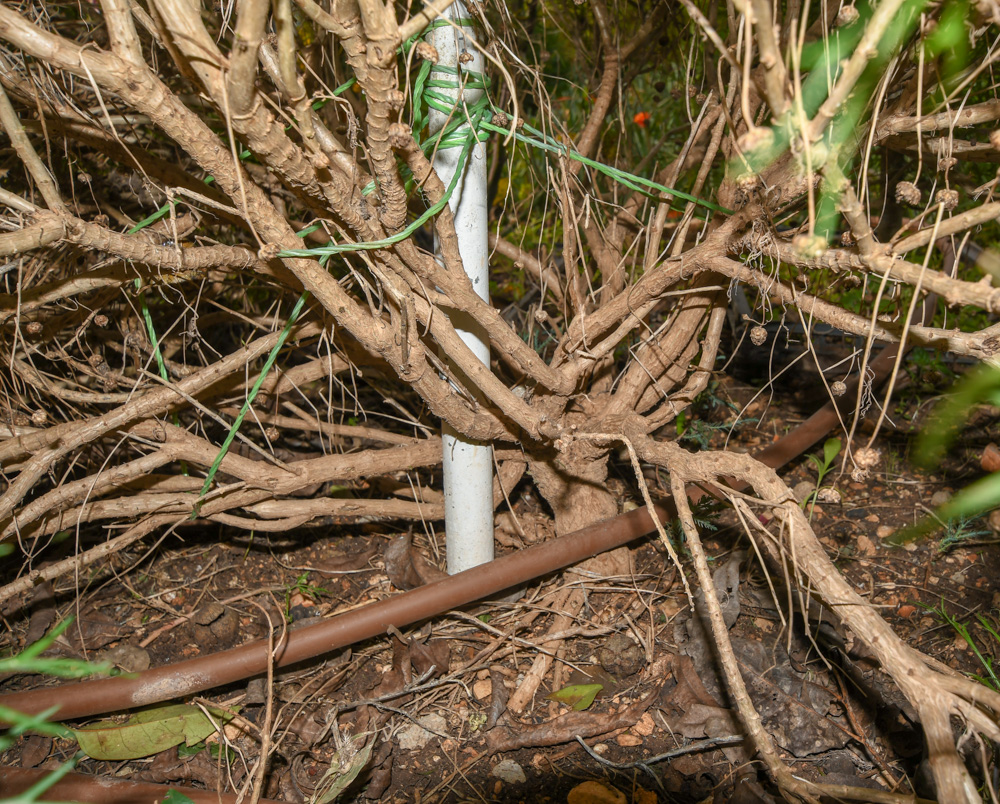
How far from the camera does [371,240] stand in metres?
1.36

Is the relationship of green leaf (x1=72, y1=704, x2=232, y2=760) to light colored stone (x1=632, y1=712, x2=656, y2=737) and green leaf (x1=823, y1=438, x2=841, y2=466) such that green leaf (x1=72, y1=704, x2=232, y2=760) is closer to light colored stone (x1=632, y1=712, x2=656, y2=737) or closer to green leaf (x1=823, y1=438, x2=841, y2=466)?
light colored stone (x1=632, y1=712, x2=656, y2=737)

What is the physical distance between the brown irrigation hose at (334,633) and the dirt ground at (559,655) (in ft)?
0.43

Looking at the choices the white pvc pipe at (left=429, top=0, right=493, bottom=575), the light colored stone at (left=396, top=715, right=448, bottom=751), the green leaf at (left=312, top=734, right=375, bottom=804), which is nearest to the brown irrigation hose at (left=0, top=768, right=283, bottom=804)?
the green leaf at (left=312, top=734, right=375, bottom=804)

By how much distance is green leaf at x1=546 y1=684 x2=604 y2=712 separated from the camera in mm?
1671

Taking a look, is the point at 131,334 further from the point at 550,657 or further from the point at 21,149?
the point at 550,657

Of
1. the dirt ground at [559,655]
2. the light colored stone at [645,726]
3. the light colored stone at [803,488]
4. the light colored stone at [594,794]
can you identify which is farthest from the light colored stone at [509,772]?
the light colored stone at [803,488]

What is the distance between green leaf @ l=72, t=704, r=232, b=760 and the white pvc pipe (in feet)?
2.38

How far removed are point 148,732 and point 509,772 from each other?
848 mm

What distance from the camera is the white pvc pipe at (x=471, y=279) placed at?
1437 millimetres

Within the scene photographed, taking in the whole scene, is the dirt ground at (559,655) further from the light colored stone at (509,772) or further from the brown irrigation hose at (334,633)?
the brown irrigation hose at (334,633)

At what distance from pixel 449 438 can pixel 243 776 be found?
3.02 ft

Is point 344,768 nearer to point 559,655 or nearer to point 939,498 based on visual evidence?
point 559,655

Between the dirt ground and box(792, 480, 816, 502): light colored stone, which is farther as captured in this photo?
box(792, 480, 816, 502): light colored stone

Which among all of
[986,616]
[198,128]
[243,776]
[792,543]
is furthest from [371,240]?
[986,616]
